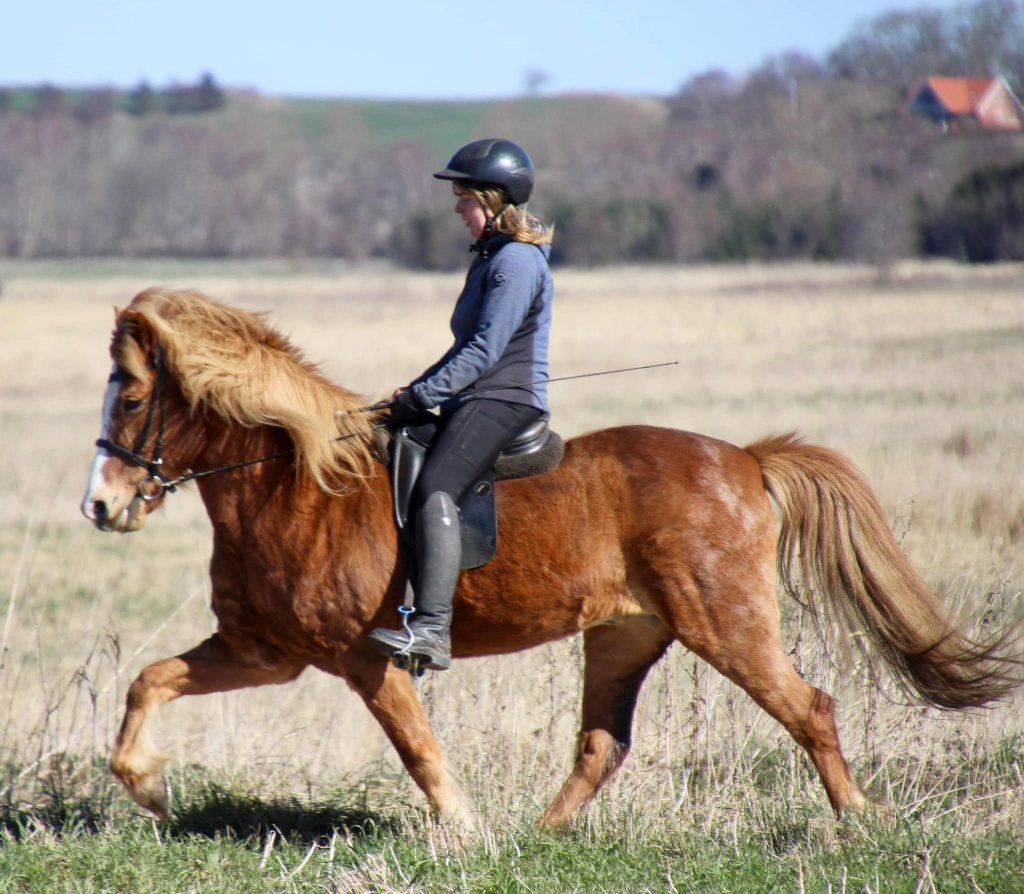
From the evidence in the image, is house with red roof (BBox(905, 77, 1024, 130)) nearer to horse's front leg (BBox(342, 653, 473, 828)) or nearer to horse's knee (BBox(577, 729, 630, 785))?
horse's knee (BBox(577, 729, 630, 785))

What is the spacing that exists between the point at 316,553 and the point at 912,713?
2.81 metres

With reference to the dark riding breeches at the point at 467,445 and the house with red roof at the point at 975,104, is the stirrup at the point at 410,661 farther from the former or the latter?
the house with red roof at the point at 975,104

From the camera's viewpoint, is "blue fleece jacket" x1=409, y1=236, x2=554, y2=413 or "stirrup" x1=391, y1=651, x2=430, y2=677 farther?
"blue fleece jacket" x1=409, y1=236, x2=554, y2=413

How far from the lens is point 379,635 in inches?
173

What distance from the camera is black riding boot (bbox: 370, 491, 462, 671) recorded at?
14.5 ft

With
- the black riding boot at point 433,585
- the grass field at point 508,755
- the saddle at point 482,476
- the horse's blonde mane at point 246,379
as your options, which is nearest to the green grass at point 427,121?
the grass field at point 508,755

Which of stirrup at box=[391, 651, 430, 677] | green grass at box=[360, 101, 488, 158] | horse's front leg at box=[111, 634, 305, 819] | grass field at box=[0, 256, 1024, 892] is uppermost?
green grass at box=[360, 101, 488, 158]

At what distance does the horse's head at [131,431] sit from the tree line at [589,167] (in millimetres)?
6724

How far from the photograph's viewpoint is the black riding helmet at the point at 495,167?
4.60 meters

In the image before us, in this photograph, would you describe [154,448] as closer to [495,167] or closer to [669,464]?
A: [495,167]

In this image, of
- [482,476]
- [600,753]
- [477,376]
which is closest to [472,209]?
[477,376]

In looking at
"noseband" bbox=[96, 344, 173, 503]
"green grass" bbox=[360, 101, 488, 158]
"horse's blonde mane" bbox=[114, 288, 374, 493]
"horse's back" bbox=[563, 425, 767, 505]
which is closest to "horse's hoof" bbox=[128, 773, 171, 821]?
"noseband" bbox=[96, 344, 173, 503]

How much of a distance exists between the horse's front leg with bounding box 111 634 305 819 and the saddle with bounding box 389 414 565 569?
80 cm

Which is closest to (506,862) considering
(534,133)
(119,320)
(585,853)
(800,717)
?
(585,853)
